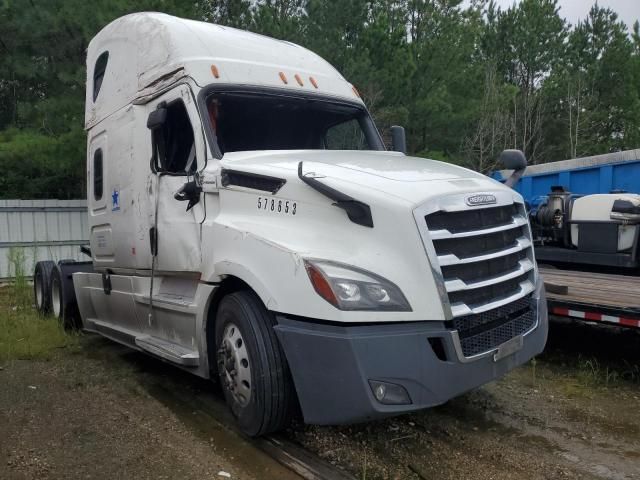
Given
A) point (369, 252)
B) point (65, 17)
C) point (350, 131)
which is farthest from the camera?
point (65, 17)

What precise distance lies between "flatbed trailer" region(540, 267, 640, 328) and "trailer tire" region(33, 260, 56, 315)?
6417mm

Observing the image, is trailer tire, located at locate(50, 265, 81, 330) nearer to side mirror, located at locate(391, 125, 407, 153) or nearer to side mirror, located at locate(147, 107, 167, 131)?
side mirror, located at locate(147, 107, 167, 131)

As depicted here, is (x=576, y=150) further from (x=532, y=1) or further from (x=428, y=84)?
(x=428, y=84)

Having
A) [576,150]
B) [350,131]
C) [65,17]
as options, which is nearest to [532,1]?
[576,150]

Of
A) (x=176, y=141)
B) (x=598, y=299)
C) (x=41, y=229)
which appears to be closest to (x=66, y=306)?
(x=176, y=141)

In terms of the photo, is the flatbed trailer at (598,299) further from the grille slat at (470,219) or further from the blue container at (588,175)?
the blue container at (588,175)

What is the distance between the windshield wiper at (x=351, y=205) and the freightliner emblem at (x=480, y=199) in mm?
681

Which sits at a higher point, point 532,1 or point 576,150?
point 532,1

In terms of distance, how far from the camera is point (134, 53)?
566 centimetres

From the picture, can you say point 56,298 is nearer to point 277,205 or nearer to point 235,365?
point 235,365

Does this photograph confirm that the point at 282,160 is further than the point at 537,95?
No

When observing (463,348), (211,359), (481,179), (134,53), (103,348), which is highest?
(134,53)

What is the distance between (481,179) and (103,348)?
193 inches

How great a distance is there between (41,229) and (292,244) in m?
12.0
